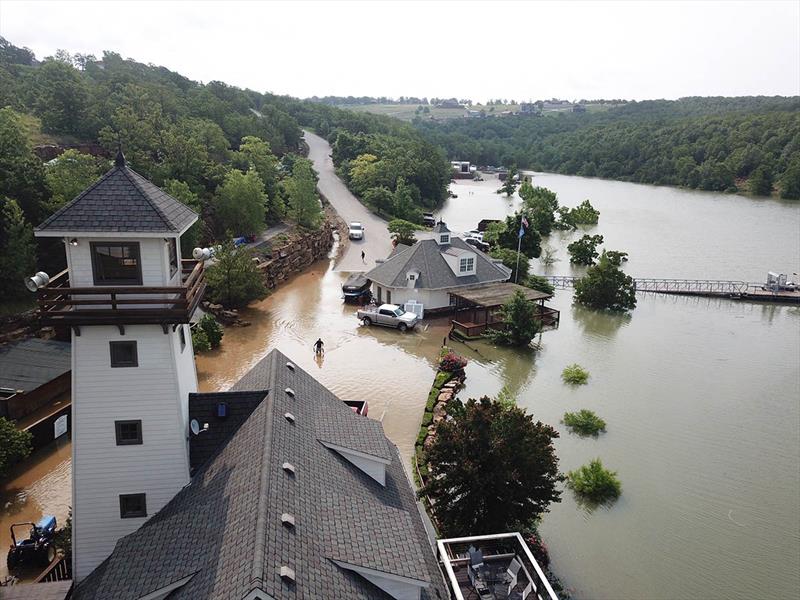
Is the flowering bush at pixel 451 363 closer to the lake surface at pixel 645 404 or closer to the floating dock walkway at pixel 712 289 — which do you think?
the lake surface at pixel 645 404

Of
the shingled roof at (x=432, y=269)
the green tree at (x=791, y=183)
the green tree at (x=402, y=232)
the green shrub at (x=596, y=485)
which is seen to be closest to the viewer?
the green shrub at (x=596, y=485)

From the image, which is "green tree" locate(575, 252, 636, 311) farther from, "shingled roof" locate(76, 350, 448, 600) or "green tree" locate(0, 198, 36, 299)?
"green tree" locate(0, 198, 36, 299)

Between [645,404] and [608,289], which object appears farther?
[608,289]

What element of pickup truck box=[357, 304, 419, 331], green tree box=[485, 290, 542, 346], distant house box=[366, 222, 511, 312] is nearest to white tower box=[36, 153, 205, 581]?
pickup truck box=[357, 304, 419, 331]

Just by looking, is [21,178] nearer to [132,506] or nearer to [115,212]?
[115,212]

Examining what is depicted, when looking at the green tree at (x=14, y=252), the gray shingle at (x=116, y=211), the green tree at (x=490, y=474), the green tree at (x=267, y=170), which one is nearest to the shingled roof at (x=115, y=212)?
the gray shingle at (x=116, y=211)

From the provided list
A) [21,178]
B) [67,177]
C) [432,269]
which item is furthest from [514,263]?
[21,178]

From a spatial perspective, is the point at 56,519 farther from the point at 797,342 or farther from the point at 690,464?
the point at 797,342

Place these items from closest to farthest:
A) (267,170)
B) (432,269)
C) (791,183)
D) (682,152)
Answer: (432,269) → (267,170) → (791,183) → (682,152)
